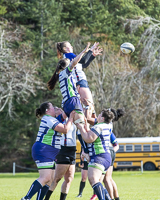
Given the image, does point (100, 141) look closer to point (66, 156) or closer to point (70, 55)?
point (66, 156)

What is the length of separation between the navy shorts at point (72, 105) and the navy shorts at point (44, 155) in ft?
2.61

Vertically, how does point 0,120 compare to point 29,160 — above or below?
above

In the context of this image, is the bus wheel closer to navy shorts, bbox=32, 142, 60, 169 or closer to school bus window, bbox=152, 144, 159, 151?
school bus window, bbox=152, 144, 159, 151

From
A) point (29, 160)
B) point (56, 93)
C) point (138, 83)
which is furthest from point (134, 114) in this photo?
point (29, 160)

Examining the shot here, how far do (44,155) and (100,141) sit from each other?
1.14m

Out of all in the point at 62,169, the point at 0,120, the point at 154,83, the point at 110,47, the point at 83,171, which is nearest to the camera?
the point at 62,169

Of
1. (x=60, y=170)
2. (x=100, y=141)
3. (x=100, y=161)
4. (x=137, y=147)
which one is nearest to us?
(x=100, y=161)

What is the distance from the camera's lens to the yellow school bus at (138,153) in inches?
1251

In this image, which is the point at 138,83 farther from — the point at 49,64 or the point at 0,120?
the point at 0,120

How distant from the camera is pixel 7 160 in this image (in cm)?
3578

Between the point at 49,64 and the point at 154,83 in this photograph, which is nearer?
the point at 154,83

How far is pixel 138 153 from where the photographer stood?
1259 inches

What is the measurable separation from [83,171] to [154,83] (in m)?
21.0

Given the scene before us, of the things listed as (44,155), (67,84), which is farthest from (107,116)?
(44,155)
